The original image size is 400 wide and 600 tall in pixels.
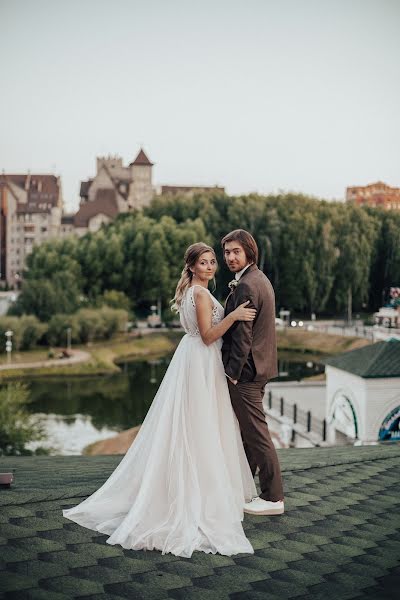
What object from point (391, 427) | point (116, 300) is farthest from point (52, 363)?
point (391, 427)

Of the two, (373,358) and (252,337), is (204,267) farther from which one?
(373,358)

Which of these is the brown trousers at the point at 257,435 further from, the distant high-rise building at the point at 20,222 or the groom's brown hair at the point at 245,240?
the distant high-rise building at the point at 20,222

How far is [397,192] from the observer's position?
59.5 meters

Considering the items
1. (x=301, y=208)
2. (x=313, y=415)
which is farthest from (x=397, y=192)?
(x=313, y=415)

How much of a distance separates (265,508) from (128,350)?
108ft

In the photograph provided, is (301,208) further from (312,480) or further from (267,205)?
(312,480)

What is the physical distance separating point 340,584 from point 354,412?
37.9 feet

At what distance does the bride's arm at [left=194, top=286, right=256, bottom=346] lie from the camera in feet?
10.9

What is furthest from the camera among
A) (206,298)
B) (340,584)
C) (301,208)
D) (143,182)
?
(143,182)

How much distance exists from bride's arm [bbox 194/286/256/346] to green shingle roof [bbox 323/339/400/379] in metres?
10.6

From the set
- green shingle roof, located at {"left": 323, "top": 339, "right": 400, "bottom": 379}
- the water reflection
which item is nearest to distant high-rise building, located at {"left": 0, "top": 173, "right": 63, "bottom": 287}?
the water reflection

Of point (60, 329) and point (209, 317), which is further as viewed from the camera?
point (60, 329)

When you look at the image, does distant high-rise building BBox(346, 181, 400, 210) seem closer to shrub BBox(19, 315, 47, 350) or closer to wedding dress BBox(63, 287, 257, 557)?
shrub BBox(19, 315, 47, 350)

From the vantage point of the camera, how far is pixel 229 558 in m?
2.89
